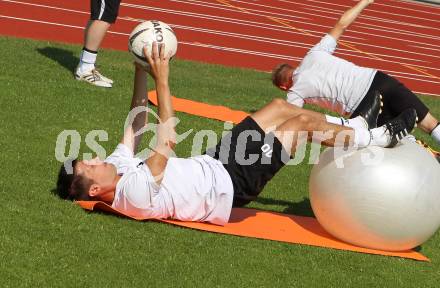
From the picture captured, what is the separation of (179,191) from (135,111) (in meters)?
0.91

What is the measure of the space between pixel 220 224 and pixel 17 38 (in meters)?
6.41

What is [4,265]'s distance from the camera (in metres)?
5.06

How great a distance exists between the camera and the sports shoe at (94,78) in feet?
32.5

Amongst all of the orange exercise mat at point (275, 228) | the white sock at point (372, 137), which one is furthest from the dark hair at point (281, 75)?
the white sock at point (372, 137)

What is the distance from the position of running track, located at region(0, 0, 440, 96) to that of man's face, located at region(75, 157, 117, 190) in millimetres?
6627

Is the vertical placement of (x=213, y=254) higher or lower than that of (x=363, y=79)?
lower

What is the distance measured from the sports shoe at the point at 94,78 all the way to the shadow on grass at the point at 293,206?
3.21 meters

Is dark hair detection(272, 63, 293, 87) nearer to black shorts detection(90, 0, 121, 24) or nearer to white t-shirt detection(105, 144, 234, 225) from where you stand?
white t-shirt detection(105, 144, 234, 225)

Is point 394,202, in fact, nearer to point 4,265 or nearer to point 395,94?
point 395,94

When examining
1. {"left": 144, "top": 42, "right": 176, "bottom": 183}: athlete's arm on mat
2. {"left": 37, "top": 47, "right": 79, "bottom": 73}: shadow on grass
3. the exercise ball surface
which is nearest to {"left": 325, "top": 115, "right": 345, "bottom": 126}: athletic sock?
the exercise ball surface

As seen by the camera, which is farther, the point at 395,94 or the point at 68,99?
the point at 68,99

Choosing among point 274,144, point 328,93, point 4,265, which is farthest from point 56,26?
point 4,265

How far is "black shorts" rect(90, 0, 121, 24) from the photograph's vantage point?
10078 millimetres

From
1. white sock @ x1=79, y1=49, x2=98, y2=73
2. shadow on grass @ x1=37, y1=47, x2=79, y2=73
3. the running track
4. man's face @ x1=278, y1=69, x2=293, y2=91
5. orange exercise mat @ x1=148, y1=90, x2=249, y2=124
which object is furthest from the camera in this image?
the running track
